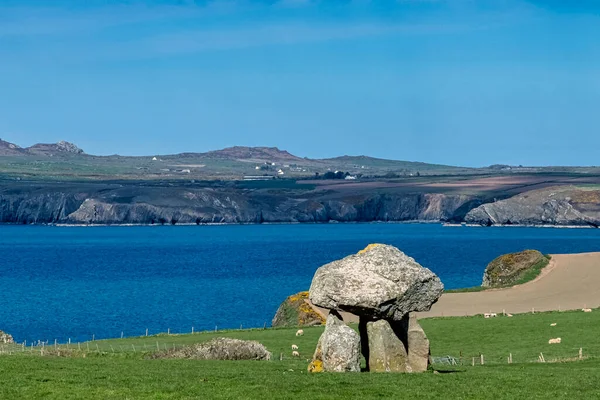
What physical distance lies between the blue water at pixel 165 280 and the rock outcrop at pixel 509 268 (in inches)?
648

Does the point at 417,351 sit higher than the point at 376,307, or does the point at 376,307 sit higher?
the point at 376,307

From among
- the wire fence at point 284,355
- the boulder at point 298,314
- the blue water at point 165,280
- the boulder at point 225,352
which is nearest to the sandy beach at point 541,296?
the boulder at point 298,314

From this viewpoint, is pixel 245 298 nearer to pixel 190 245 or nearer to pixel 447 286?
pixel 447 286

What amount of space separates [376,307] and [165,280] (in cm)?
8516

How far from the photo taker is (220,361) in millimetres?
34938

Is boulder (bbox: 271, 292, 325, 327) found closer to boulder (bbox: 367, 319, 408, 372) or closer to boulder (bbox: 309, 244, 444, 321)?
boulder (bbox: 367, 319, 408, 372)

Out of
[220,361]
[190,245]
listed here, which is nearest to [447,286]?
[220,361]

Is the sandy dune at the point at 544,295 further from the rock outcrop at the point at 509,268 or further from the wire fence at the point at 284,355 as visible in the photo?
the wire fence at the point at 284,355

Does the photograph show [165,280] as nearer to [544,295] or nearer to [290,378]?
[544,295]

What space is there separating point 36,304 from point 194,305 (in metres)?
13.4

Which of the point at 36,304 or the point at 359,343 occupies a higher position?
the point at 359,343

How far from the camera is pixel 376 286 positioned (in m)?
32.1

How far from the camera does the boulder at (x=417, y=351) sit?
32.6 m

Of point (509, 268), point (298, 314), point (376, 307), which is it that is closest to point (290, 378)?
point (376, 307)
